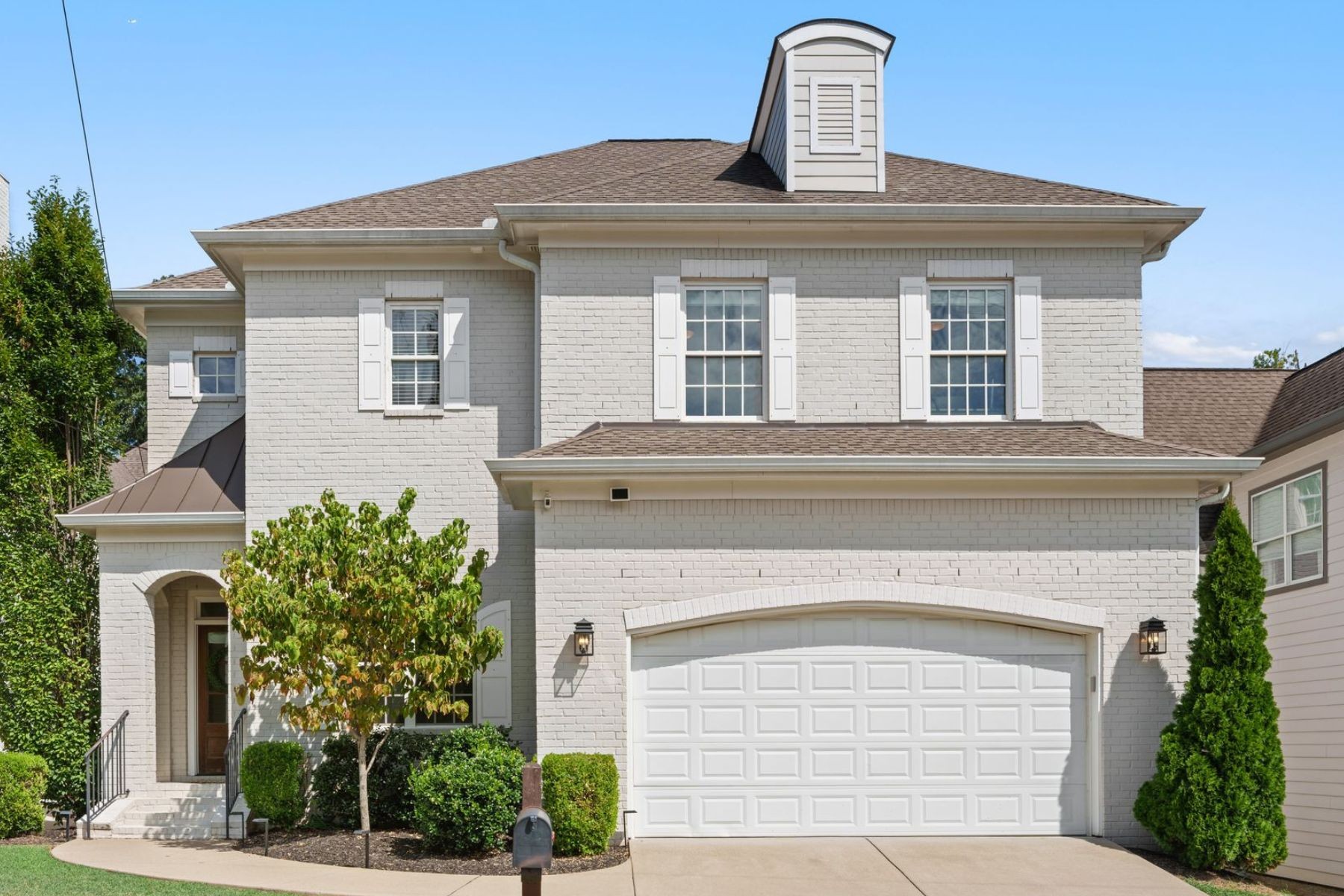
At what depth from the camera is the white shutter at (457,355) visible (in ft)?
52.7

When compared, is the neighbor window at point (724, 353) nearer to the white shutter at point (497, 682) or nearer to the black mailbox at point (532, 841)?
the white shutter at point (497, 682)

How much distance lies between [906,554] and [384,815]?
645 cm

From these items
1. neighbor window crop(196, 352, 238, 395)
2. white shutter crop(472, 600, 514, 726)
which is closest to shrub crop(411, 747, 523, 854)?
white shutter crop(472, 600, 514, 726)

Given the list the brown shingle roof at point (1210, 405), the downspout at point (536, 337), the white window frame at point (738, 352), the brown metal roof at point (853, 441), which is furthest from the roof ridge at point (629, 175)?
the brown shingle roof at point (1210, 405)

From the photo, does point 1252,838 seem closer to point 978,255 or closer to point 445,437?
point 978,255

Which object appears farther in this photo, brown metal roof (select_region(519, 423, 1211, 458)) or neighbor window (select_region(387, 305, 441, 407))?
neighbor window (select_region(387, 305, 441, 407))

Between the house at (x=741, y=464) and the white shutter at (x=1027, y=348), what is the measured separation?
36mm

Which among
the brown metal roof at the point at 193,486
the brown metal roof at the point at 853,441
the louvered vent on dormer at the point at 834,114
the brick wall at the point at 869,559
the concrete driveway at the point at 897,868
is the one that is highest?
the louvered vent on dormer at the point at 834,114

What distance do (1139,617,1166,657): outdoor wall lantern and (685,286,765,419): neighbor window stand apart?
487 centimetres

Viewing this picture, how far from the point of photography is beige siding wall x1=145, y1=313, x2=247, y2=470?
1802 centimetres

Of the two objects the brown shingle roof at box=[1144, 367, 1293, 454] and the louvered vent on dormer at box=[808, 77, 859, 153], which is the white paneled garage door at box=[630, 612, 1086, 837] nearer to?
the brown shingle roof at box=[1144, 367, 1293, 454]

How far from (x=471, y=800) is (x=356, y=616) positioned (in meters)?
2.18

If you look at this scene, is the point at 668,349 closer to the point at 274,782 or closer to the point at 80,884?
the point at 274,782

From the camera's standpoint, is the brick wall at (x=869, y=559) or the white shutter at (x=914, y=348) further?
the white shutter at (x=914, y=348)
